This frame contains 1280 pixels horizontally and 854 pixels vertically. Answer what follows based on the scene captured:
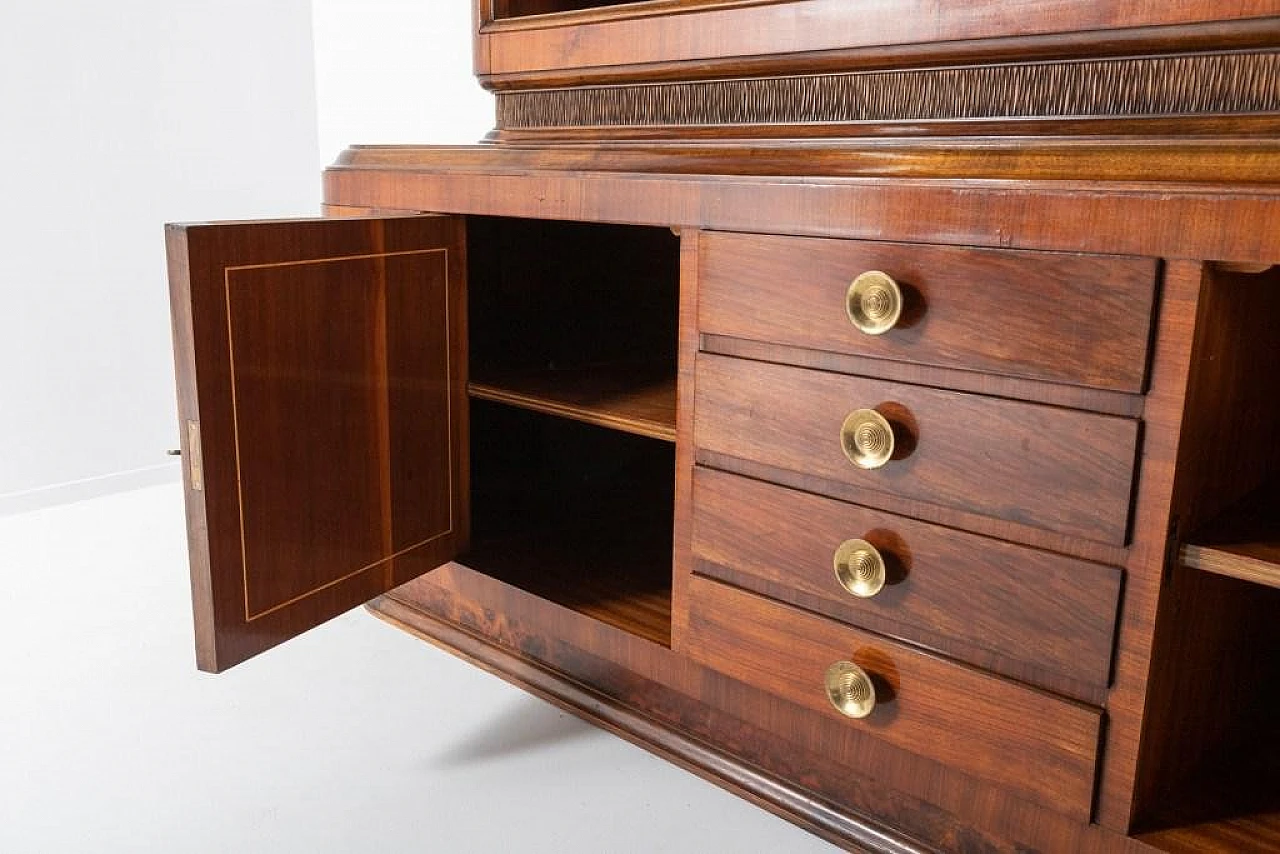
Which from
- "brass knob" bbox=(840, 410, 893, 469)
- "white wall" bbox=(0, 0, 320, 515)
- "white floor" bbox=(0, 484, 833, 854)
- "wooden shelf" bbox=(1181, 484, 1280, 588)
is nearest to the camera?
"wooden shelf" bbox=(1181, 484, 1280, 588)

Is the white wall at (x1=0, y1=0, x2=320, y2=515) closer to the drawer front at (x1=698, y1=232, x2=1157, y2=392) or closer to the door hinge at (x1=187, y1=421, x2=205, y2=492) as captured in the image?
the door hinge at (x1=187, y1=421, x2=205, y2=492)

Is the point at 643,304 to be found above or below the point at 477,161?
below

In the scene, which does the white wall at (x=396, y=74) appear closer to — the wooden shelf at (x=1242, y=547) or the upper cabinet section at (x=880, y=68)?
the upper cabinet section at (x=880, y=68)

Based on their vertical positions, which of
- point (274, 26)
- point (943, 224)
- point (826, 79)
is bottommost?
point (943, 224)

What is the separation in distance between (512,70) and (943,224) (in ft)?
1.76

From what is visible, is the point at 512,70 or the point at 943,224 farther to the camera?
the point at 512,70

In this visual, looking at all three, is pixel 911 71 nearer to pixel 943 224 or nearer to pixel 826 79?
pixel 826 79

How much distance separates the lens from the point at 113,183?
5.70 ft

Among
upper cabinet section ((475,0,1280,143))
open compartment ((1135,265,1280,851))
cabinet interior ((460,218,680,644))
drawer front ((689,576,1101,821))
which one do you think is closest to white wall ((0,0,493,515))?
cabinet interior ((460,218,680,644))

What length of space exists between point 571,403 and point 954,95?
1.40 feet

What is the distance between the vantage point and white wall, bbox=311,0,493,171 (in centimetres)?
168

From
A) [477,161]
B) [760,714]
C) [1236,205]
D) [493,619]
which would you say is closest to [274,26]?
[477,161]

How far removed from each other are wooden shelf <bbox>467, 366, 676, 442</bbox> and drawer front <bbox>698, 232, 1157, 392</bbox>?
5.6 inches

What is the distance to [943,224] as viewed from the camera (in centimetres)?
67
